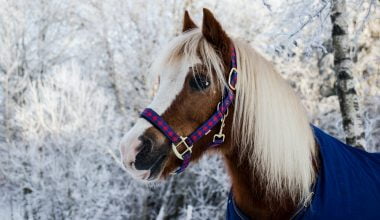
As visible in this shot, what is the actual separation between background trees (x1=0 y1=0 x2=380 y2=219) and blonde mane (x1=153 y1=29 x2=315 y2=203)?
586cm

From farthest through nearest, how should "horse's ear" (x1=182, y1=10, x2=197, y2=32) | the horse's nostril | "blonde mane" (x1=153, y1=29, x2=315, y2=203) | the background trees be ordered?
the background trees < "horse's ear" (x1=182, y1=10, x2=197, y2=32) < "blonde mane" (x1=153, y1=29, x2=315, y2=203) < the horse's nostril

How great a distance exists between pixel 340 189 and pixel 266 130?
512 mm

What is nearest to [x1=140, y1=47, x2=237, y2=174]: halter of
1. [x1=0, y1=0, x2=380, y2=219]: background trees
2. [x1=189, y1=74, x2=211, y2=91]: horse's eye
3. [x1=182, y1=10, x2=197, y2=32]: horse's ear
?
[x1=189, y1=74, x2=211, y2=91]: horse's eye

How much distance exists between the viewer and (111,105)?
10.7 m

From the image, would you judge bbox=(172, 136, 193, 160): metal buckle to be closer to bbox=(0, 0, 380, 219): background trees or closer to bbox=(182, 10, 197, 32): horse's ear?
bbox=(182, 10, 197, 32): horse's ear

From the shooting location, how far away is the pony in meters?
1.77

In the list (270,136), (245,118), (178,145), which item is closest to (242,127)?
(245,118)

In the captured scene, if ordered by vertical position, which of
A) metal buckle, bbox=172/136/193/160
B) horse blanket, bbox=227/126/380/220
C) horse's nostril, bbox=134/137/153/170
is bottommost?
horse blanket, bbox=227/126/380/220

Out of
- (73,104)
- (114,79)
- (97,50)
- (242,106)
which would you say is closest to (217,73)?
(242,106)

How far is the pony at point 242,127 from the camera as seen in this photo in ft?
5.80

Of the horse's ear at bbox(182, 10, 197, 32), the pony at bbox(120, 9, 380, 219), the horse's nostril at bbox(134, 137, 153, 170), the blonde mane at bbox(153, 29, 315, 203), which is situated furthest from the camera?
the horse's ear at bbox(182, 10, 197, 32)

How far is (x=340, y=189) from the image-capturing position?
6.18 feet

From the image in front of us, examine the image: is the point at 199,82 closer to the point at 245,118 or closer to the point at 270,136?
the point at 245,118

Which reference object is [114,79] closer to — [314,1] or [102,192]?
[102,192]
